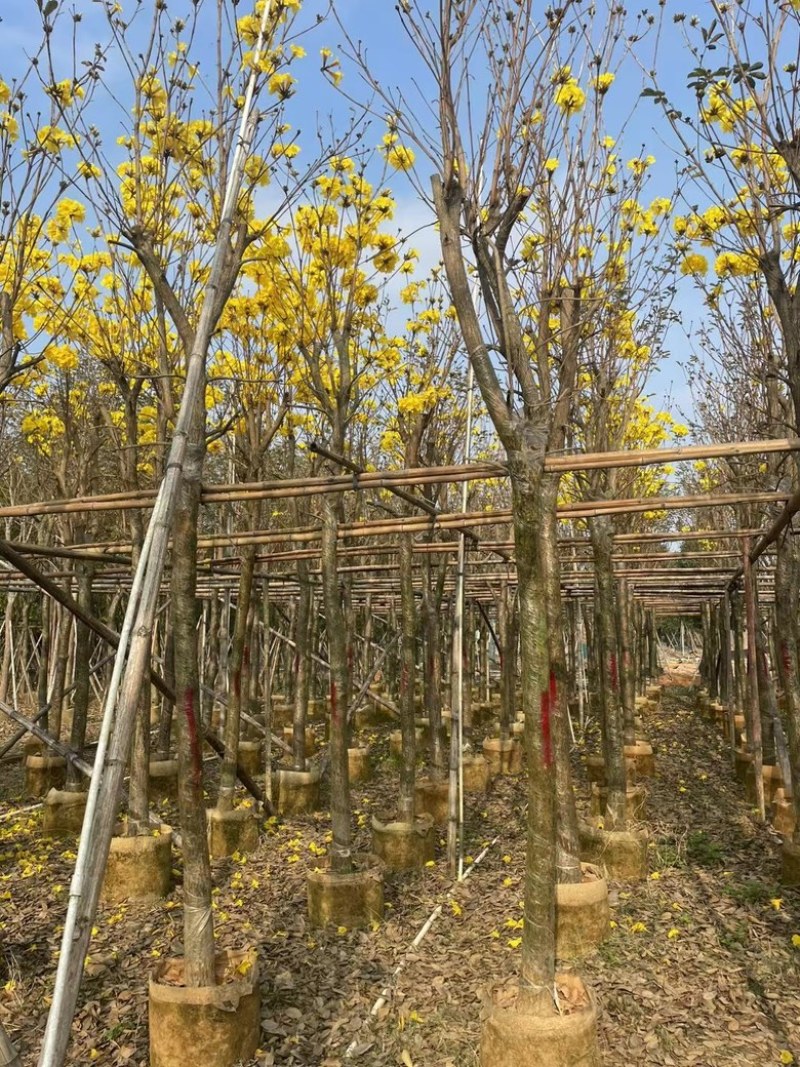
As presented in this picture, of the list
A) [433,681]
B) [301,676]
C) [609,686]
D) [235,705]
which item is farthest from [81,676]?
[609,686]

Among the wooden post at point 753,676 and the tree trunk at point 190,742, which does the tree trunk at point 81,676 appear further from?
the wooden post at point 753,676

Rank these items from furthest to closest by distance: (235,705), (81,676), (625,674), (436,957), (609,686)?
(625,674), (81,676), (235,705), (609,686), (436,957)

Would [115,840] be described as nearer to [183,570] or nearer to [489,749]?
[183,570]

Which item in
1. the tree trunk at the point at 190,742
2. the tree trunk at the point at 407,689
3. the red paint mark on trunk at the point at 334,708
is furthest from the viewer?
the tree trunk at the point at 407,689

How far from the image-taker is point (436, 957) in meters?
4.84

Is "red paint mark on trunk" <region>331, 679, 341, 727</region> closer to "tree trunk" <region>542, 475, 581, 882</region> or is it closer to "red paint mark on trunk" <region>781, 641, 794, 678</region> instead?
"tree trunk" <region>542, 475, 581, 882</region>

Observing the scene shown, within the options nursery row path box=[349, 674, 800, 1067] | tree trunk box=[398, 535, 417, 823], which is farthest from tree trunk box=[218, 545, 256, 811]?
nursery row path box=[349, 674, 800, 1067]

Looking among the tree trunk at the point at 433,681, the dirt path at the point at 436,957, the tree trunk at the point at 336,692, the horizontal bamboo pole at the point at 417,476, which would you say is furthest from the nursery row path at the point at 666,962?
the horizontal bamboo pole at the point at 417,476

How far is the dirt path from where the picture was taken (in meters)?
3.93

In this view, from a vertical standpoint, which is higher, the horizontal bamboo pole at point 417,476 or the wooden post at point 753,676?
the horizontal bamboo pole at point 417,476

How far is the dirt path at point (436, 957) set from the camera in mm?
3928

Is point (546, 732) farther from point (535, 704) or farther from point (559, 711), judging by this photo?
point (559, 711)

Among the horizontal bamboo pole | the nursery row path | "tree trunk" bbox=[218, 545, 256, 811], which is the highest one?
the horizontal bamboo pole

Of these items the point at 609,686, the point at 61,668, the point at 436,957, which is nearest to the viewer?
the point at 436,957
